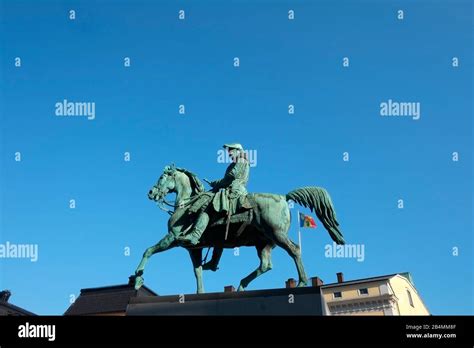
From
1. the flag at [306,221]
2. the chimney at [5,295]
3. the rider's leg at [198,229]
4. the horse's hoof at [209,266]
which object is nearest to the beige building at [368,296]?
the flag at [306,221]

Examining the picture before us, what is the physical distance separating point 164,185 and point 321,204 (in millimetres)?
5545

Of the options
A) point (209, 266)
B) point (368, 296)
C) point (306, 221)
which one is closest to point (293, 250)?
point (209, 266)

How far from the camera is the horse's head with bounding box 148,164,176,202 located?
18.0 m

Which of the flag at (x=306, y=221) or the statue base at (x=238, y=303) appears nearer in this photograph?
the statue base at (x=238, y=303)

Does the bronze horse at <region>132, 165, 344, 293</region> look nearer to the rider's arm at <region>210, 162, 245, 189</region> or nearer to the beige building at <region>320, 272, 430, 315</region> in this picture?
the rider's arm at <region>210, 162, 245, 189</region>

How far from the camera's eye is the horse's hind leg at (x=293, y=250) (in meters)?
15.8

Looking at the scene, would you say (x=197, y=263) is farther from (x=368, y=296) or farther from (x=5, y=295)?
(x=5, y=295)

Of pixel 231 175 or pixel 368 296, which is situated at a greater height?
pixel 231 175

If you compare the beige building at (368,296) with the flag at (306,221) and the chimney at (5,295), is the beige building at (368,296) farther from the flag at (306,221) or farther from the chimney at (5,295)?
the chimney at (5,295)

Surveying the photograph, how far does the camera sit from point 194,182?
18562 millimetres

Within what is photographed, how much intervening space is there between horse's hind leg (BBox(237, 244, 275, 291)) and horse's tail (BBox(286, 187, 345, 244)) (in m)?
1.85

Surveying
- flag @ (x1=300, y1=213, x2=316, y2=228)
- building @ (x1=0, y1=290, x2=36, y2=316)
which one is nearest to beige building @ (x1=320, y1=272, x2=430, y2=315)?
flag @ (x1=300, y1=213, x2=316, y2=228)
